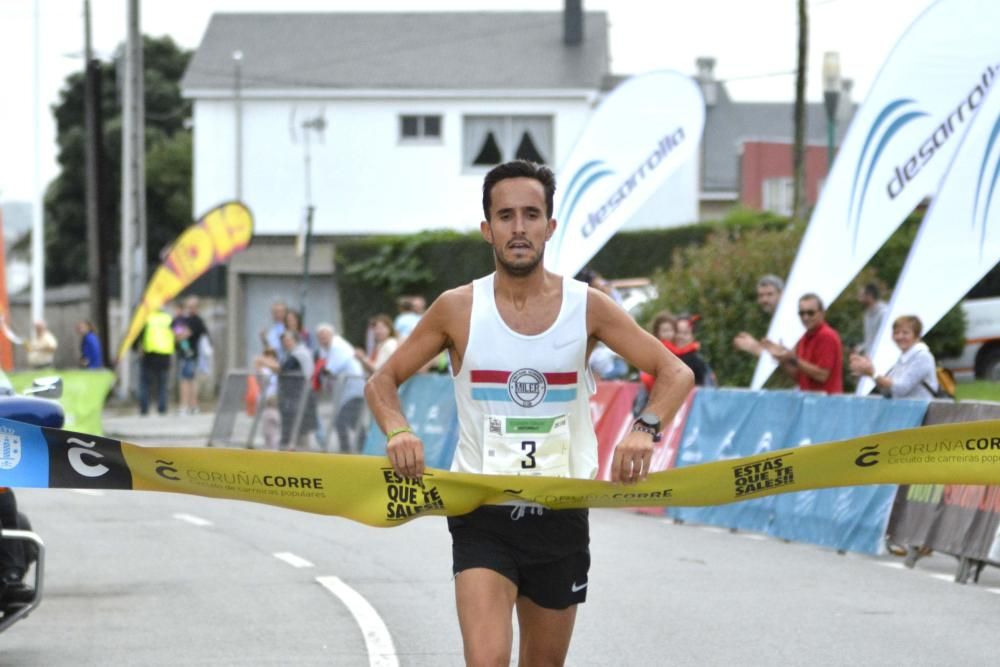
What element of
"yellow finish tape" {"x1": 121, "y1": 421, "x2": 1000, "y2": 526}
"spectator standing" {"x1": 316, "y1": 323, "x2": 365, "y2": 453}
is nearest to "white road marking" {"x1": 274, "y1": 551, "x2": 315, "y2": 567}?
"yellow finish tape" {"x1": 121, "y1": 421, "x2": 1000, "y2": 526}

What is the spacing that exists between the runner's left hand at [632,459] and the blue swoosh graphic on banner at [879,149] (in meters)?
10.8

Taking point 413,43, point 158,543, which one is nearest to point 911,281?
point 158,543

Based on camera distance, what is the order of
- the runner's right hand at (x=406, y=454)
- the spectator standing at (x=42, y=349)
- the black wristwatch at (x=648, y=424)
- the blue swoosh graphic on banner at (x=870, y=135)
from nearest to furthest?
the runner's right hand at (x=406, y=454), the black wristwatch at (x=648, y=424), the blue swoosh graphic on banner at (x=870, y=135), the spectator standing at (x=42, y=349)

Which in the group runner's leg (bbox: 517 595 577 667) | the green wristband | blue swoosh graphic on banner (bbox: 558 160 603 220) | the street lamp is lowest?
runner's leg (bbox: 517 595 577 667)

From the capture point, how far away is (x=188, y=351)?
107 feet

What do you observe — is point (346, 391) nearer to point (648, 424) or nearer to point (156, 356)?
point (156, 356)

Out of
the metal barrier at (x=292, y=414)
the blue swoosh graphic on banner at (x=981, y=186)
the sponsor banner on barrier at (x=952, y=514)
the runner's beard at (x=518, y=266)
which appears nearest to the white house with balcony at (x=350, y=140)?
the metal barrier at (x=292, y=414)

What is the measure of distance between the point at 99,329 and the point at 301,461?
31.8m

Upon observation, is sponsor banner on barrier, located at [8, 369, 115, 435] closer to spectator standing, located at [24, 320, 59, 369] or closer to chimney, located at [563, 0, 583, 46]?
spectator standing, located at [24, 320, 59, 369]

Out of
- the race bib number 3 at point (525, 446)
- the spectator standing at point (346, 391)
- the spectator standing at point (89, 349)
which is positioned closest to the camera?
the race bib number 3 at point (525, 446)

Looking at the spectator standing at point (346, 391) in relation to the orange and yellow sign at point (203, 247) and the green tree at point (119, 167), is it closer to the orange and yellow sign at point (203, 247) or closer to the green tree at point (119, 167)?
the orange and yellow sign at point (203, 247)

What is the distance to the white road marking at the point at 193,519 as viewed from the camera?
616 inches

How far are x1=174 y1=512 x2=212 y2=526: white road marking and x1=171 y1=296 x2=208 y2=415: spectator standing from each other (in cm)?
1533

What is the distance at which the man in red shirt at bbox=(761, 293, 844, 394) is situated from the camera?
14.3 meters
